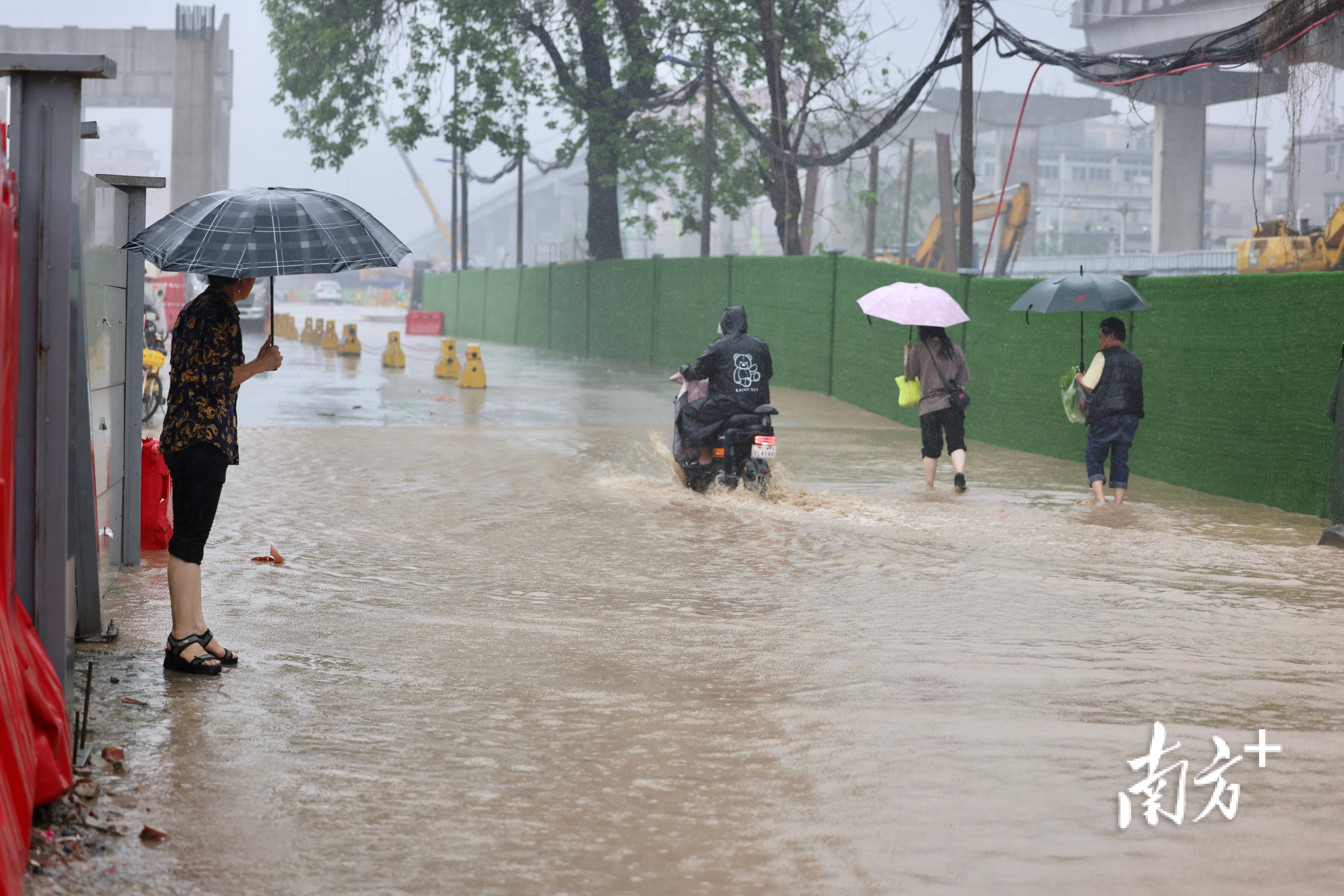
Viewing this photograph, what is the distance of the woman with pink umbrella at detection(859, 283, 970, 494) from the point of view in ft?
41.5

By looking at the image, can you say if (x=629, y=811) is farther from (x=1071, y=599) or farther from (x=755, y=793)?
(x=1071, y=599)

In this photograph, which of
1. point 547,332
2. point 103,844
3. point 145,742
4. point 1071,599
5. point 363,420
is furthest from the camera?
point 547,332

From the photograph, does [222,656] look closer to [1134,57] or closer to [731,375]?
[731,375]

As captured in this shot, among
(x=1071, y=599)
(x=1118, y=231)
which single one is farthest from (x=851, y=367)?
(x=1118, y=231)

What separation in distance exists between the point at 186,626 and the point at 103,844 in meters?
1.97

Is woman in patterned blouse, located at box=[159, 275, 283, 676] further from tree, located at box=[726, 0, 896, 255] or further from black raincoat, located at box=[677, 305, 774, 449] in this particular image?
tree, located at box=[726, 0, 896, 255]

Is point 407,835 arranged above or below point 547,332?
below

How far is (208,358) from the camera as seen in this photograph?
19.3ft

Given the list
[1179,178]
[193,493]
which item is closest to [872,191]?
[1179,178]

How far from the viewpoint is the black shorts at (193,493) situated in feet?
19.3

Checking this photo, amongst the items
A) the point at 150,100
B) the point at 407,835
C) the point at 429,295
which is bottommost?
the point at 407,835

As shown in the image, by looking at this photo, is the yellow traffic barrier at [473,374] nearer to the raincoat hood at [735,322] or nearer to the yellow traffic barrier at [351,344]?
the yellow traffic barrier at [351,344]

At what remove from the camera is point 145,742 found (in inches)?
195

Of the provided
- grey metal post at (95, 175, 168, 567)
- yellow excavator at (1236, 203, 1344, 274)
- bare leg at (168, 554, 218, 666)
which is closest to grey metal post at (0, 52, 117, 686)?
bare leg at (168, 554, 218, 666)
